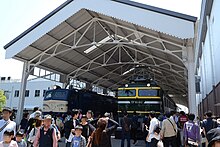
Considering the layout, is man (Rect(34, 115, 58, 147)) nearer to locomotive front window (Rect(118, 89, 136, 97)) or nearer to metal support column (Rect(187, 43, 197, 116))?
metal support column (Rect(187, 43, 197, 116))

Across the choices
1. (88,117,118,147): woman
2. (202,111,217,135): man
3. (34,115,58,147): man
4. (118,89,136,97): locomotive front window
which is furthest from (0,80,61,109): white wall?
(88,117,118,147): woman

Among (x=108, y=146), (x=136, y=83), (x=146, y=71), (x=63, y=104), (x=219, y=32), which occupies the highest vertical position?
(x=146, y=71)

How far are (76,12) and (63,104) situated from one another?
21.3 feet

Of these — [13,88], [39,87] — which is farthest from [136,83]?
[13,88]

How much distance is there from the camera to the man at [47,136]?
4551 mm

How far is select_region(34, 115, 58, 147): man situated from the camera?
4.55m

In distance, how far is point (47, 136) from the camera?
4.57 m

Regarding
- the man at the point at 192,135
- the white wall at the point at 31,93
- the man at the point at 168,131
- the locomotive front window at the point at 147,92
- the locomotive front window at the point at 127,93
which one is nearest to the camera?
the man at the point at 192,135

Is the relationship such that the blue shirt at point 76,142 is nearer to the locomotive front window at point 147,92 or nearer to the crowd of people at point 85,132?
the crowd of people at point 85,132

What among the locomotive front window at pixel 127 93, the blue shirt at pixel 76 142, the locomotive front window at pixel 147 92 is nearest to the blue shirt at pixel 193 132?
the blue shirt at pixel 76 142

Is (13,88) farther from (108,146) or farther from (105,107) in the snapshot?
(108,146)

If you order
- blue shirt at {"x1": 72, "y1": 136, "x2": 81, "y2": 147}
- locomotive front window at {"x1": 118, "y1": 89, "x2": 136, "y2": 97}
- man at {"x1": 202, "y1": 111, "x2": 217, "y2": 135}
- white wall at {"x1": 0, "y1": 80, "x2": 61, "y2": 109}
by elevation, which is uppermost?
white wall at {"x1": 0, "y1": 80, "x2": 61, "y2": 109}

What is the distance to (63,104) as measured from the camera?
16.4 meters

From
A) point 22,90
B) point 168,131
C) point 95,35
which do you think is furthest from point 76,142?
point 95,35
